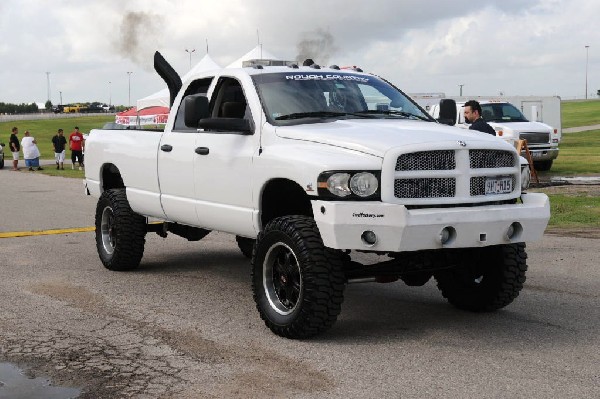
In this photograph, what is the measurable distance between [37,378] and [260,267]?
1912 millimetres

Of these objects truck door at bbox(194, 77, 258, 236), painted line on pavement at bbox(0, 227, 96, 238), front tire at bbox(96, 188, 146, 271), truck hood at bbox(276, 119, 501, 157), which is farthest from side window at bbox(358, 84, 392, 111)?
painted line on pavement at bbox(0, 227, 96, 238)

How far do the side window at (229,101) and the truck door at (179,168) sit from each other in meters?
0.25

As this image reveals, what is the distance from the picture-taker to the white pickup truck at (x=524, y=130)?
933 inches

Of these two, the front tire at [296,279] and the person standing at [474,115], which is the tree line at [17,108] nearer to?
the person standing at [474,115]

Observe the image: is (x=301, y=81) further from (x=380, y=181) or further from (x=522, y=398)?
(x=522, y=398)

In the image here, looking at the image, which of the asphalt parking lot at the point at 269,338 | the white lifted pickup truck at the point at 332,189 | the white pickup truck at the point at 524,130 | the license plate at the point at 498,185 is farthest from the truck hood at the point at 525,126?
the license plate at the point at 498,185

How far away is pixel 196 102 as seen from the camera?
7398mm

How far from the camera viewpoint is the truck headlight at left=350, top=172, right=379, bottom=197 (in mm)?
6117

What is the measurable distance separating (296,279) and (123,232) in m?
3.36

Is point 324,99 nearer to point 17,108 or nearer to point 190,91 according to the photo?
point 190,91

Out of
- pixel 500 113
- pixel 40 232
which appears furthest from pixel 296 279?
pixel 500 113

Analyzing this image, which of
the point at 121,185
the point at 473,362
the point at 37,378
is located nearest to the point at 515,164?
Result: the point at 473,362

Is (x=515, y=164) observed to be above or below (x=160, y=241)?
above

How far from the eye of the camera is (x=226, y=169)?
7453 millimetres
